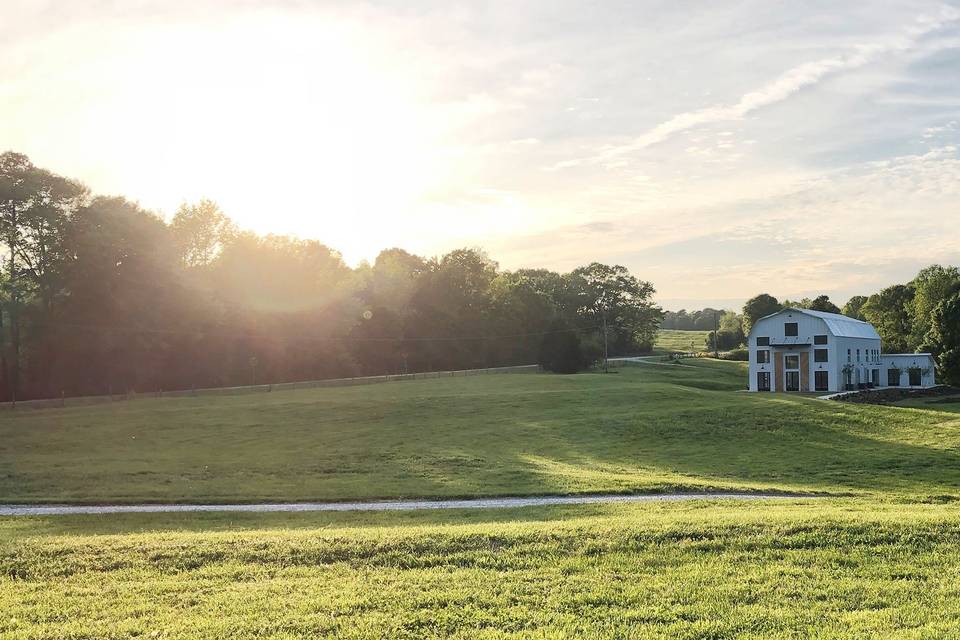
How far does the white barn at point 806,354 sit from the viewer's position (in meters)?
60.8

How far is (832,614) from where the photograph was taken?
281 inches

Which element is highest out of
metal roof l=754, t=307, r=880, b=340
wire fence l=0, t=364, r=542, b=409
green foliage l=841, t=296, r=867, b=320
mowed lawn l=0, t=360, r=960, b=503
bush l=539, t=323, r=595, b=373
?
green foliage l=841, t=296, r=867, b=320

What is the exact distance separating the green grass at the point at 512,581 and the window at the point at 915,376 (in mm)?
67075

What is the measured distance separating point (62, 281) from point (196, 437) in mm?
25116

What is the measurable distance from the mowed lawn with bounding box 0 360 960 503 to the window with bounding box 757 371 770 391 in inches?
714

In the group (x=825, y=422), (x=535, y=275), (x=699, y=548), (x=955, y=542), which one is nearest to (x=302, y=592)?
(x=699, y=548)

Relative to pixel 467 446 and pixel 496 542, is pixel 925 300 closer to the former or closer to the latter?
pixel 467 446

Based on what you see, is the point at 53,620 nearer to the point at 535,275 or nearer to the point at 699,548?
the point at 699,548

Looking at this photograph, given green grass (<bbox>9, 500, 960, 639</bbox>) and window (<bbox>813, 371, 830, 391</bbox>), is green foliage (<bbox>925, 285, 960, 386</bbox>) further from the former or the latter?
green grass (<bbox>9, 500, 960, 639</bbox>)

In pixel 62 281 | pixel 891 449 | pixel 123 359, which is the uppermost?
pixel 62 281

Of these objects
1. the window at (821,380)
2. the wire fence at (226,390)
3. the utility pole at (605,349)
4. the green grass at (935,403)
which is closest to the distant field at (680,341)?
the utility pole at (605,349)

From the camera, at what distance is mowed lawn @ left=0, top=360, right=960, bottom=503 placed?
20250 millimetres

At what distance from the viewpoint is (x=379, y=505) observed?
679 inches

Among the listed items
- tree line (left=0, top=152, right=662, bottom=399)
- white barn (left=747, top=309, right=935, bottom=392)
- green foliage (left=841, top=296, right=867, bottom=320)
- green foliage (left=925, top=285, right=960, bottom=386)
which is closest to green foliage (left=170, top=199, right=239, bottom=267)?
tree line (left=0, top=152, right=662, bottom=399)
